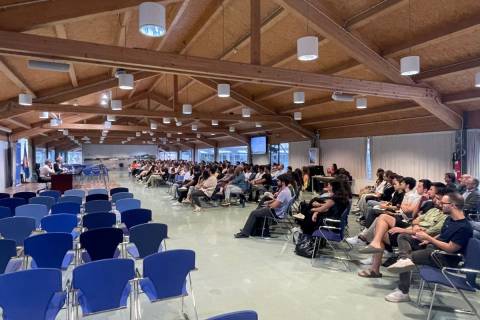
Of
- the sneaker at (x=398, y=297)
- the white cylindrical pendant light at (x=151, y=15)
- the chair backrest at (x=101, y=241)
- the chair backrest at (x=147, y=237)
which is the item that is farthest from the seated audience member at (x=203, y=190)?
the sneaker at (x=398, y=297)

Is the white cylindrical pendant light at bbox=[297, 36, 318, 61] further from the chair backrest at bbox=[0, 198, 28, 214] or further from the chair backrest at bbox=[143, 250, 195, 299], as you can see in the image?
the chair backrest at bbox=[0, 198, 28, 214]

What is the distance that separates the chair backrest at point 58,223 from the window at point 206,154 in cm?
2298

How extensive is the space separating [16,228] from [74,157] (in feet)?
112

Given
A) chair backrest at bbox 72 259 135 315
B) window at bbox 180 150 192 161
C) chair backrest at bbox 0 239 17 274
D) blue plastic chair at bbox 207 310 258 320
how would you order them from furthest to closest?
window at bbox 180 150 192 161 → chair backrest at bbox 0 239 17 274 → chair backrest at bbox 72 259 135 315 → blue plastic chair at bbox 207 310 258 320

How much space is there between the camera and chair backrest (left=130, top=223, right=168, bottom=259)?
12.1 ft

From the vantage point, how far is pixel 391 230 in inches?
160

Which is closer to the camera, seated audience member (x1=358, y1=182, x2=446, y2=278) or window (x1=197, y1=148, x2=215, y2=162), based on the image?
seated audience member (x1=358, y1=182, x2=446, y2=278)

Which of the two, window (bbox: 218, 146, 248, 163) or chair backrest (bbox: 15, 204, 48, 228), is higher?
window (bbox: 218, 146, 248, 163)

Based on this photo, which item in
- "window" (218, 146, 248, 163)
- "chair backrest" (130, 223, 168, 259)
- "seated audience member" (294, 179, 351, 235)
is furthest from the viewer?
"window" (218, 146, 248, 163)

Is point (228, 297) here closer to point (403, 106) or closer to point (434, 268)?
point (434, 268)

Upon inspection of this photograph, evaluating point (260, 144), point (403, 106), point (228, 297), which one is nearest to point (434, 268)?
point (228, 297)

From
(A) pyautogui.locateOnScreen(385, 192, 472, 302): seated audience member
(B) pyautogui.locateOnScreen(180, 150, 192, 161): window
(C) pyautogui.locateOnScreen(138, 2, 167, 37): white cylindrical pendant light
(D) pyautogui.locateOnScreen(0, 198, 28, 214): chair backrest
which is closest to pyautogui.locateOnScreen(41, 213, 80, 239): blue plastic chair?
(D) pyautogui.locateOnScreen(0, 198, 28, 214): chair backrest

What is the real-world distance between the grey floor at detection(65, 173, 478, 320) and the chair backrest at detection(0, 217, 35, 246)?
1762 millimetres

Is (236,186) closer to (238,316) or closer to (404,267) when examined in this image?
(404,267)
